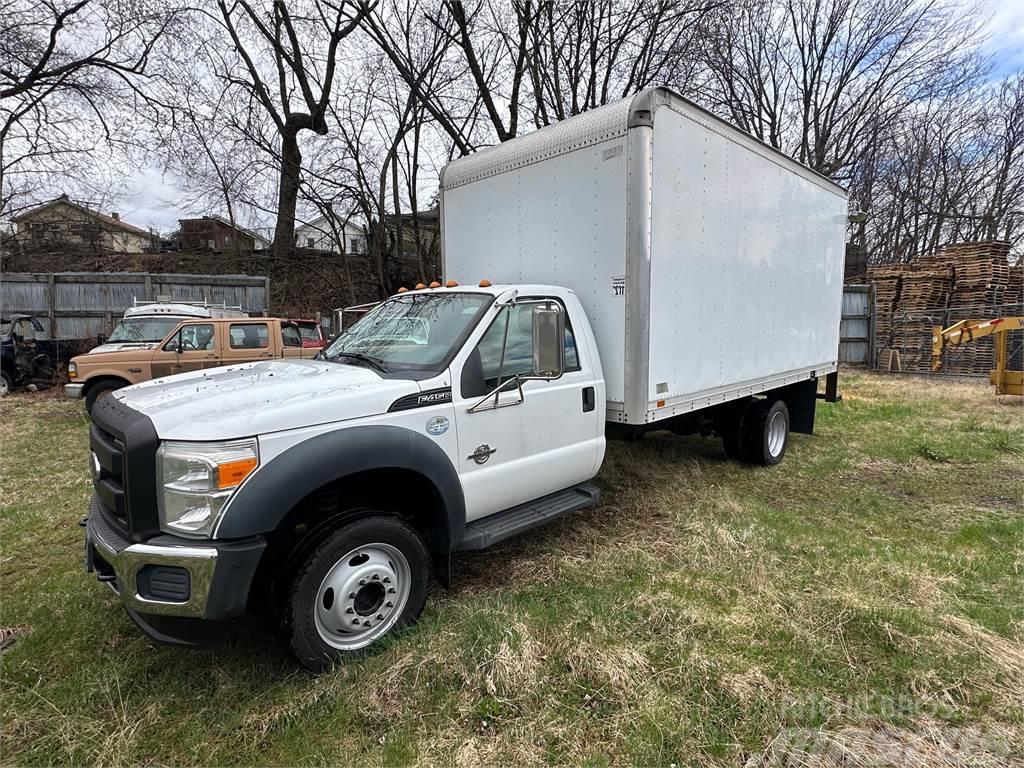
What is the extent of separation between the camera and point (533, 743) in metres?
2.39

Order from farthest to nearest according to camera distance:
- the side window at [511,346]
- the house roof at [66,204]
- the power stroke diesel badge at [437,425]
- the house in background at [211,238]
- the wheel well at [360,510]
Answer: the house in background at [211,238] → the house roof at [66,204] → the side window at [511,346] → the power stroke diesel badge at [437,425] → the wheel well at [360,510]

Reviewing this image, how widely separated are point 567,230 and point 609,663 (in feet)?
10.5

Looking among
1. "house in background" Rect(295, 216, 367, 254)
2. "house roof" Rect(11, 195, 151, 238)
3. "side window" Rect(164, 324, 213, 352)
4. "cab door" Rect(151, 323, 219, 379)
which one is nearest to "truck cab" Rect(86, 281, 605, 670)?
"cab door" Rect(151, 323, 219, 379)

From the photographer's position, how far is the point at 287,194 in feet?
61.0

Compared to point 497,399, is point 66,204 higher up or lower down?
higher up

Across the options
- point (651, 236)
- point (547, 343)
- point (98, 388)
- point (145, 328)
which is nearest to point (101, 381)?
point (98, 388)

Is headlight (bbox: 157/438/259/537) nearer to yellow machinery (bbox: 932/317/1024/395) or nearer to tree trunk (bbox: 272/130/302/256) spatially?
yellow machinery (bbox: 932/317/1024/395)

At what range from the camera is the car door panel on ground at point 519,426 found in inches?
135

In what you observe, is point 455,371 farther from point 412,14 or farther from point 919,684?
point 412,14

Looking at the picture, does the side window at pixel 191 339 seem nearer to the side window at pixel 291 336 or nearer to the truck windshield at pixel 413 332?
the side window at pixel 291 336

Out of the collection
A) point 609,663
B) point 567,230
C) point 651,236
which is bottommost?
point 609,663

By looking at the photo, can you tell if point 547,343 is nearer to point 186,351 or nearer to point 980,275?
point 186,351

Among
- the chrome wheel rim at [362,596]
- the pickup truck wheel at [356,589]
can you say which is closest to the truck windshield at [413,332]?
the pickup truck wheel at [356,589]

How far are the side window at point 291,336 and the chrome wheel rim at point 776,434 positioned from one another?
8551 mm
